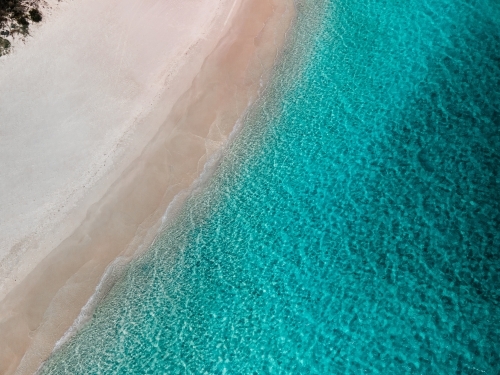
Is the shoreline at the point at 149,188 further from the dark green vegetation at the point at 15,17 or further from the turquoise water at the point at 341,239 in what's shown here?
the dark green vegetation at the point at 15,17

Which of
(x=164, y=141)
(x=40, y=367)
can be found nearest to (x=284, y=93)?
(x=164, y=141)

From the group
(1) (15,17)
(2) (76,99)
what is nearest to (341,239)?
(2) (76,99)

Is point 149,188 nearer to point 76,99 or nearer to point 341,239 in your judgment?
point 76,99

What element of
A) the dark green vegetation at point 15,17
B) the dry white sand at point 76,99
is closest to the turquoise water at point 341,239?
the dry white sand at point 76,99

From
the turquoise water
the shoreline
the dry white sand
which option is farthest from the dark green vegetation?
the turquoise water

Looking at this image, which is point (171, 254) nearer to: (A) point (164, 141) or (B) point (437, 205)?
(A) point (164, 141)
